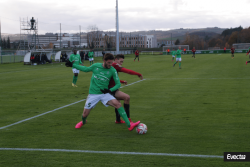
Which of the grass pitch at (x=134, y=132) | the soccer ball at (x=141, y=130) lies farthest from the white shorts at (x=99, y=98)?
the soccer ball at (x=141, y=130)

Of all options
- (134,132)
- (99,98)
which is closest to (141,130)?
(134,132)

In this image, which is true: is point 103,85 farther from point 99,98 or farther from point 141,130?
point 141,130

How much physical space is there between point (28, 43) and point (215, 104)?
1616 inches

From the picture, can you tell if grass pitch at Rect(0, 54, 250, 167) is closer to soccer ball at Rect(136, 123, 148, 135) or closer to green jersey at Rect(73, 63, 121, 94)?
soccer ball at Rect(136, 123, 148, 135)

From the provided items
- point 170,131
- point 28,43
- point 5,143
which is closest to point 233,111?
point 170,131

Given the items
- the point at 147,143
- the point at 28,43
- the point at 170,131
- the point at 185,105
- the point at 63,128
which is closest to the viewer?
the point at 147,143

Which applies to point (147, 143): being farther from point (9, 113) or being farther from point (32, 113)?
point (9, 113)

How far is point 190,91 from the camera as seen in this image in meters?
13.7

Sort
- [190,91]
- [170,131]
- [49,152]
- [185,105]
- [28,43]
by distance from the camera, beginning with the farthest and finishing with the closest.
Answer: [28,43], [190,91], [185,105], [170,131], [49,152]

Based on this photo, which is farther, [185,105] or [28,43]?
[28,43]

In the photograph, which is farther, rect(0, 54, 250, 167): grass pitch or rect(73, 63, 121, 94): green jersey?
rect(73, 63, 121, 94): green jersey

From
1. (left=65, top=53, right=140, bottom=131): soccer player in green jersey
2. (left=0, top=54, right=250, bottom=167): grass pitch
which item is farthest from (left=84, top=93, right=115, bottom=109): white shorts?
(left=0, top=54, right=250, bottom=167): grass pitch

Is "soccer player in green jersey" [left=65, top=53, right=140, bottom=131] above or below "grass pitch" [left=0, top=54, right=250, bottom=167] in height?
above

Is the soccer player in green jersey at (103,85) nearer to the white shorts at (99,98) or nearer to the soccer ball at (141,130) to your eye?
the white shorts at (99,98)
